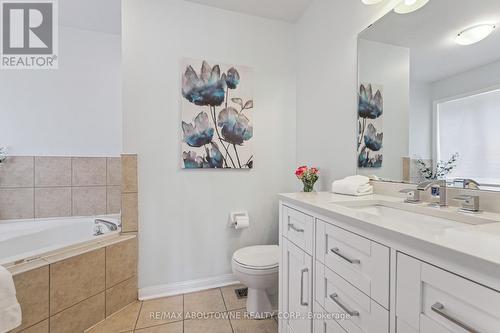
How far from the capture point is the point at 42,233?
6.59ft

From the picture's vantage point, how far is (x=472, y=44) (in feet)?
3.13

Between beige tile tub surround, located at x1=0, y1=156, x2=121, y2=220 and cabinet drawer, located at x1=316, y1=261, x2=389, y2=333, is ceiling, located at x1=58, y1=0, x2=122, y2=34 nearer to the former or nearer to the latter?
beige tile tub surround, located at x1=0, y1=156, x2=121, y2=220

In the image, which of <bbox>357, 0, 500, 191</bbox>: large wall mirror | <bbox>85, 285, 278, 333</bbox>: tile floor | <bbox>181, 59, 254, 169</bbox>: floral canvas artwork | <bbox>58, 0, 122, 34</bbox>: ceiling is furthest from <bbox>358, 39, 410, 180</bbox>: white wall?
<bbox>58, 0, 122, 34</bbox>: ceiling

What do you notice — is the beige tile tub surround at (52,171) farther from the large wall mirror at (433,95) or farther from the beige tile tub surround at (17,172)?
the large wall mirror at (433,95)

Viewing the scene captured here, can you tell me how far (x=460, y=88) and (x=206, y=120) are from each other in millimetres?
1649

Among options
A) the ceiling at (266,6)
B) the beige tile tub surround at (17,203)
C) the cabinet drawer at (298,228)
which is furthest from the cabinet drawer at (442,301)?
the beige tile tub surround at (17,203)

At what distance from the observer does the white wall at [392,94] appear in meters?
1.25

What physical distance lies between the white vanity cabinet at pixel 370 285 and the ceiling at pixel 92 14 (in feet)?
7.80

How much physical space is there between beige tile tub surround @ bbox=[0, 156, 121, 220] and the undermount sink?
2.39m

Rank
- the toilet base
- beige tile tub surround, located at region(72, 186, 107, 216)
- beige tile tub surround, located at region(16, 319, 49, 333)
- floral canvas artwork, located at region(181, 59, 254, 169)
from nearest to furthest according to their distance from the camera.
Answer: beige tile tub surround, located at region(16, 319, 49, 333)
the toilet base
floral canvas artwork, located at region(181, 59, 254, 169)
beige tile tub surround, located at region(72, 186, 107, 216)

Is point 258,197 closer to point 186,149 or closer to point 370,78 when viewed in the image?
point 186,149

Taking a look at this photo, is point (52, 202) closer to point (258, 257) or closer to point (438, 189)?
point (258, 257)

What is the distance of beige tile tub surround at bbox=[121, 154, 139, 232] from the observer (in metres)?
1.78

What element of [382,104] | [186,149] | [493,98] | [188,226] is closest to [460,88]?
[493,98]
